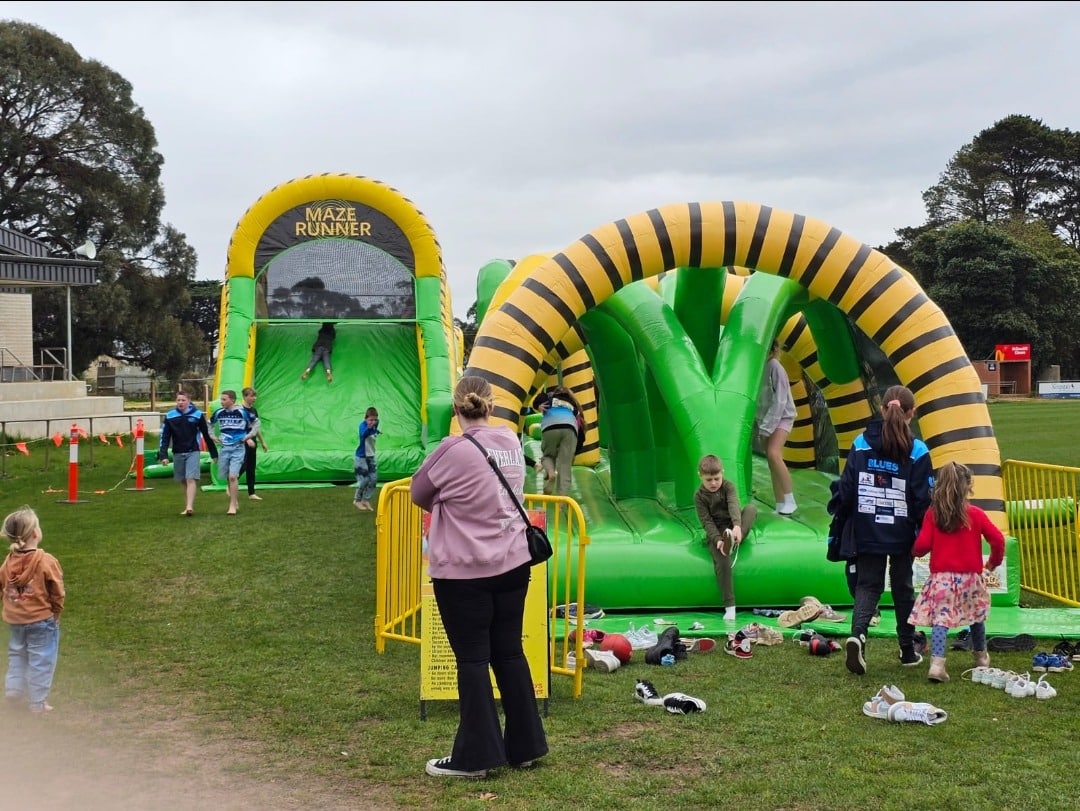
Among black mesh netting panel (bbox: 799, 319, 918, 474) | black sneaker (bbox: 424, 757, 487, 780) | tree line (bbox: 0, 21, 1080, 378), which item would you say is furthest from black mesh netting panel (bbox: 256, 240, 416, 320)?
tree line (bbox: 0, 21, 1080, 378)

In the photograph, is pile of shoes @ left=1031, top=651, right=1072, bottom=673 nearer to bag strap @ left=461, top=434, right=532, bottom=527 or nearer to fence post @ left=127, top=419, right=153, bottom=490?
bag strap @ left=461, top=434, right=532, bottom=527

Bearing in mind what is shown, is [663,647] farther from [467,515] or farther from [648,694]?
[467,515]

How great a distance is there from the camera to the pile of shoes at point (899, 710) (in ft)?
15.2

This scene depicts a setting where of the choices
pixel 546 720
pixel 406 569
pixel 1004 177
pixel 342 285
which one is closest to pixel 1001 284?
pixel 1004 177

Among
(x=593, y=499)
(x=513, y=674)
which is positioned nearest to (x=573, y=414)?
(x=593, y=499)

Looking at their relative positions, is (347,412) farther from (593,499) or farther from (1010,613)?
(1010,613)

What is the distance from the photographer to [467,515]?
4105 millimetres

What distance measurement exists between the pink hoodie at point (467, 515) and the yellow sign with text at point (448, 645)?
69 cm

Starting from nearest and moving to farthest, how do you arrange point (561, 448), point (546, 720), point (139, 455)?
point (546, 720) → point (561, 448) → point (139, 455)

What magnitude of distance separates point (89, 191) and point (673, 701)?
136 feet

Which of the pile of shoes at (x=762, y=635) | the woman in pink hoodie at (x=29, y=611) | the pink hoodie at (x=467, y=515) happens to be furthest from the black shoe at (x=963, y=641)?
the woman in pink hoodie at (x=29, y=611)

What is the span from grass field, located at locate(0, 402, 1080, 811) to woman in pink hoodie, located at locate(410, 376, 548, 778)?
12cm

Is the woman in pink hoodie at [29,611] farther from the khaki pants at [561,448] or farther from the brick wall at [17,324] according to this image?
the brick wall at [17,324]

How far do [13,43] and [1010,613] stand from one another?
136 feet
